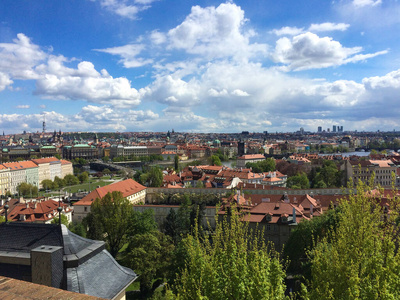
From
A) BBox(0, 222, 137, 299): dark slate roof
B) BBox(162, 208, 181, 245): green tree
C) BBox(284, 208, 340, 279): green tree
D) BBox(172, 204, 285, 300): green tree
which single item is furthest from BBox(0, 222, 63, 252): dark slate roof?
BBox(162, 208, 181, 245): green tree

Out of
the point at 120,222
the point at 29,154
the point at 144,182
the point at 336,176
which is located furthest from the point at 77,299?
the point at 29,154

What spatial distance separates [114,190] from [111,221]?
13.6 meters

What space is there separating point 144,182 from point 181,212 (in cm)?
2925

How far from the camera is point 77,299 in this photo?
468cm

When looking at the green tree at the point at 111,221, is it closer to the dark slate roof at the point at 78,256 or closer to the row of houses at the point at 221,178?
the dark slate roof at the point at 78,256

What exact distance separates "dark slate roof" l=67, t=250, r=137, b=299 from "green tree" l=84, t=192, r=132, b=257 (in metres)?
16.6

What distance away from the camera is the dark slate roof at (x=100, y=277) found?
9219mm

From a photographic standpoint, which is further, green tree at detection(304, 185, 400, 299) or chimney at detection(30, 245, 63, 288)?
chimney at detection(30, 245, 63, 288)

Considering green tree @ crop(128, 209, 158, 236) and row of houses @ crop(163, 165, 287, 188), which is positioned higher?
green tree @ crop(128, 209, 158, 236)

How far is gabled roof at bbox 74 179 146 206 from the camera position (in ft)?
125

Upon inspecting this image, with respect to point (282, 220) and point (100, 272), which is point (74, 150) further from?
point (100, 272)

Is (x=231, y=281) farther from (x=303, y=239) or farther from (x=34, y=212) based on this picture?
(x=34, y=212)

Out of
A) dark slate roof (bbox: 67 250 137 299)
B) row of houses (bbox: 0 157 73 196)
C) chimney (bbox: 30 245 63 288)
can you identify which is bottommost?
row of houses (bbox: 0 157 73 196)

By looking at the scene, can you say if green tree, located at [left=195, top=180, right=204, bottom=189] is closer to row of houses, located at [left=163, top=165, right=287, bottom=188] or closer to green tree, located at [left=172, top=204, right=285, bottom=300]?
row of houses, located at [left=163, top=165, right=287, bottom=188]
